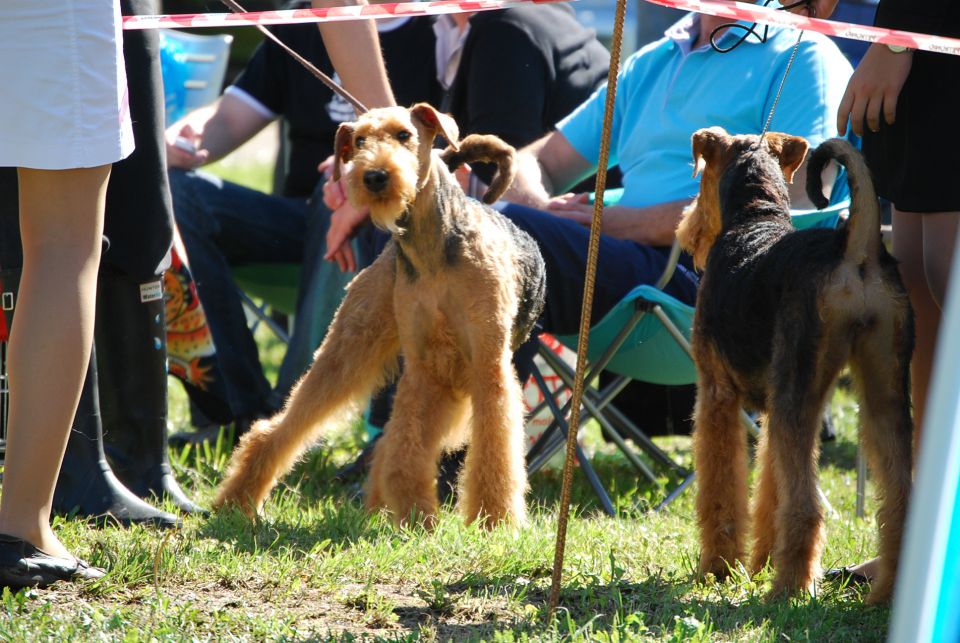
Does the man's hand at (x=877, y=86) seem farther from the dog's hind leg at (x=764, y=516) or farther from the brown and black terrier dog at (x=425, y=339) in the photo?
the brown and black terrier dog at (x=425, y=339)

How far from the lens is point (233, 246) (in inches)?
207

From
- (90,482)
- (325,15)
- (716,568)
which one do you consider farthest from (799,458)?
(90,482)

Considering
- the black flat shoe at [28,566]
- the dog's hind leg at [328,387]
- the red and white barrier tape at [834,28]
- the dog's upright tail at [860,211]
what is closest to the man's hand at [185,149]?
the dog's hind leg at [328,387]

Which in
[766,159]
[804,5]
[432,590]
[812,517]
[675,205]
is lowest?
[432,590]

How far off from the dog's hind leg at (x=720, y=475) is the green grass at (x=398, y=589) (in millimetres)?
89

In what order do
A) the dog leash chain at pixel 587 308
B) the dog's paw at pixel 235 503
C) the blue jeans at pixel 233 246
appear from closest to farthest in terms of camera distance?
the dog leash chain at pixel 587 308 → the dog's paw at pixel 235 503 → the blue jeans at pixel 233 246

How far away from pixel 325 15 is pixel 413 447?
128cm

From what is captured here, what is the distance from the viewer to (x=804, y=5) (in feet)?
11.2

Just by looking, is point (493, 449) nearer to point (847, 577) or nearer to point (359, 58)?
point (847, 577)

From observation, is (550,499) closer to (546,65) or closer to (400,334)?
(400,334)

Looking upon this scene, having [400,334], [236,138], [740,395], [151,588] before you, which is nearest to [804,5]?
[740,395]

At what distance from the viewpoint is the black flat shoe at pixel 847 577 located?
2.88 meters

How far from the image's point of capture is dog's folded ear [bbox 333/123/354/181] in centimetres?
337

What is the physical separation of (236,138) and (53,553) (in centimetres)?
321
